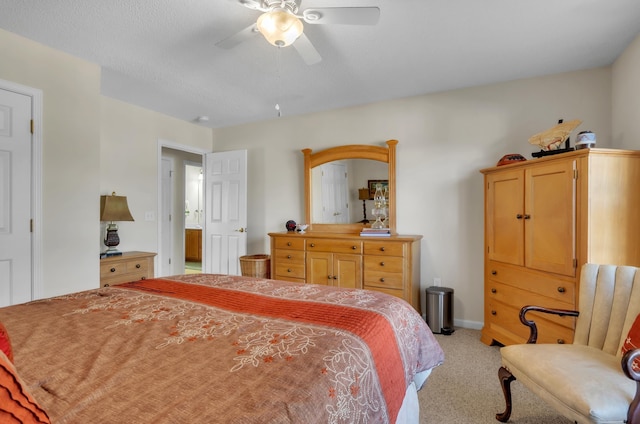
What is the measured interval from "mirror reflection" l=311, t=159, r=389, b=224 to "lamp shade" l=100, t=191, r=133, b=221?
7.01ft

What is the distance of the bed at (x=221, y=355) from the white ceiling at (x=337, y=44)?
5.89ft

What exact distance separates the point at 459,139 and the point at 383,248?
4.66 feet

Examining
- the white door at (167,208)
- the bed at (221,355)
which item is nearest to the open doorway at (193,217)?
the white door at (167,208)

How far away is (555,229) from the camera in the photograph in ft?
7.51

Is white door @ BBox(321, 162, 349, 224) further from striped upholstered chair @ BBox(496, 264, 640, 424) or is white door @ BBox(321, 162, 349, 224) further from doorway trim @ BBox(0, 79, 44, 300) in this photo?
doorway trim @ BBox(0, 79, 44, 300)

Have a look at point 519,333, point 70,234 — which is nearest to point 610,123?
point 519,333

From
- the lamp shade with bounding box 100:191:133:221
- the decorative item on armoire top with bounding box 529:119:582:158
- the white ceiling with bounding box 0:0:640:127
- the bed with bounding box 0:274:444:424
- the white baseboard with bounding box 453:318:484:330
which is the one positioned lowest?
the white baseboard with bounding box 453:318:484:330

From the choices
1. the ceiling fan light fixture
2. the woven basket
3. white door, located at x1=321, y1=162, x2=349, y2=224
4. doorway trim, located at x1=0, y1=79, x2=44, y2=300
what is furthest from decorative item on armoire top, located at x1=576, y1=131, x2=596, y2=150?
doorway trim, located at x1=0, y1=79, x2=44, y2=300

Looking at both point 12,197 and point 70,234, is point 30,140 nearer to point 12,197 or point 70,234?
point 12,197

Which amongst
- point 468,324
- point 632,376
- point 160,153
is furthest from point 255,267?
point 632,376

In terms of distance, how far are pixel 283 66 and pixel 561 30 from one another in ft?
7.00

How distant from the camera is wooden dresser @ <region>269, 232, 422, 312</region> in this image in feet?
10.2

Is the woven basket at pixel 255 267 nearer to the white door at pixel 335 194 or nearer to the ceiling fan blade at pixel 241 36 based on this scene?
the white door at pixel 335 194

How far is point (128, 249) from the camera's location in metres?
3.76
